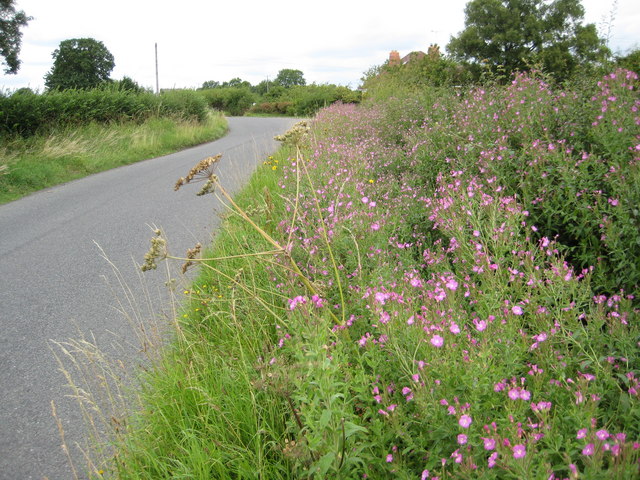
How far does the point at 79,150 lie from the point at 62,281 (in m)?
9.51

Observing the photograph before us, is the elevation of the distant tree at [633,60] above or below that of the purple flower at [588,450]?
above

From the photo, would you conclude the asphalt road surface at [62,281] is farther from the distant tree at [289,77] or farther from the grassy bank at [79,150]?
the distant tree at [289,77]

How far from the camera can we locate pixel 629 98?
352 centimetres

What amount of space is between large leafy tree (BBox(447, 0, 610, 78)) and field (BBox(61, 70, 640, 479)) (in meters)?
37.2

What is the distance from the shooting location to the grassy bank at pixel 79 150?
10391 mm

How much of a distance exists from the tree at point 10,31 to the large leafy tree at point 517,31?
3370 cm

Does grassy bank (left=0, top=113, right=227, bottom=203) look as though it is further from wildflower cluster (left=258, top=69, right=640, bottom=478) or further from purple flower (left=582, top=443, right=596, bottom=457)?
purple flower (left=582, top=443, right=596, bottom=457)

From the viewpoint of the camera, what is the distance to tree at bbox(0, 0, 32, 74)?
29.1 m

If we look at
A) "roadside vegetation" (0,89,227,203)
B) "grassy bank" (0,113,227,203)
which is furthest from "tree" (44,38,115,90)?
"grassy bank" (0,113,227,203)

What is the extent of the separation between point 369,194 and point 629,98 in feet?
7.54

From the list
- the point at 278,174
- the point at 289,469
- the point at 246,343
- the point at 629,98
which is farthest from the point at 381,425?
the point at 278,174

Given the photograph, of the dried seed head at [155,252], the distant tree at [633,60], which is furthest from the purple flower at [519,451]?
the distant tree at [633,60]

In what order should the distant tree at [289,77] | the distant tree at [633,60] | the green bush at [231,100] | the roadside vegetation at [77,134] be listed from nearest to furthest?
1. the distant tree at [633,60]
2. the roadside vegetation at [77,134]
3. the green bush at [231,100]
4. the distant tree at [289,77]

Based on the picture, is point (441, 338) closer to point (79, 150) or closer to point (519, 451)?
point (519, 451)
